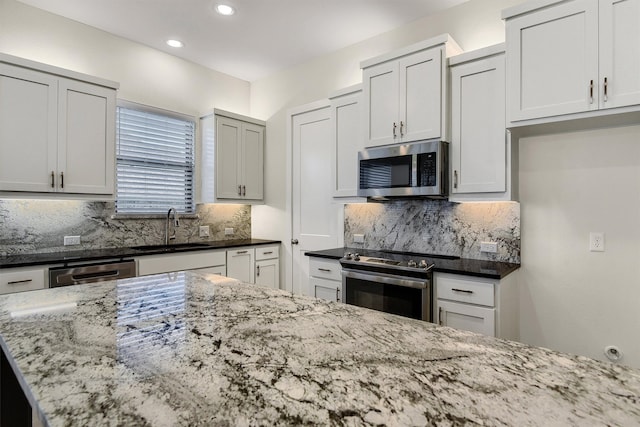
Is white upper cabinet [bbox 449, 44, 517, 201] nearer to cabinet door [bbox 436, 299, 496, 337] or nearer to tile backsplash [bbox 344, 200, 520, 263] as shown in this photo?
tile backsplash [bbox 344, 200, 520, 263]

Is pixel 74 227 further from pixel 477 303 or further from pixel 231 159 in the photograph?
pixel 477 303

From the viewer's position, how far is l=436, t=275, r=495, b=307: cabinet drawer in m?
2.28

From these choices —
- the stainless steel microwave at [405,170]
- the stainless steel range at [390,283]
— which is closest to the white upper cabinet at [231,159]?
the stainless steel microwave at [405,170]

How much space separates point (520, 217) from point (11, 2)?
4.45 meters

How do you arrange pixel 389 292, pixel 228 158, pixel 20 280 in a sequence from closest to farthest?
pixel 20 280, pixel 389 292, pixel 228 158

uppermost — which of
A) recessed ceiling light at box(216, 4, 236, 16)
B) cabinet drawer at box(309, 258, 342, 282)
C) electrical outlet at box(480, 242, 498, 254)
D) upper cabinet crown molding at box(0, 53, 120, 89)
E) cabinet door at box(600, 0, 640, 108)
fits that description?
recessed ceiling light at box(216, 4, 236, 16)

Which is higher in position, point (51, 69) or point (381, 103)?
point (51, 69)

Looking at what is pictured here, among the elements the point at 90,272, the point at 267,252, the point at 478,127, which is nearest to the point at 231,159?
the point at 267,252

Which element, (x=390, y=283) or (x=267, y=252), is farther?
(x=267, y=252)

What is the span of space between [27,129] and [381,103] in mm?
2804

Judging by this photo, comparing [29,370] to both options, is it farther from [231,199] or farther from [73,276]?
[231,199]

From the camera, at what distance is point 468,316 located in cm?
235

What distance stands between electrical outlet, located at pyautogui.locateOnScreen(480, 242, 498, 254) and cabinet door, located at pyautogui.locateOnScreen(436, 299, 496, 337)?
653 millimetres

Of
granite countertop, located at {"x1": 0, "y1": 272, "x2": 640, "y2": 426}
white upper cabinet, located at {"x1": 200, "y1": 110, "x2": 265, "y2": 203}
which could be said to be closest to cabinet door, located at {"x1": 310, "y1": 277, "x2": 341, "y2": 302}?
white upper cabinet, located at {"x1": 200, "y1": 110, "x2": 265, "y2": 203}
